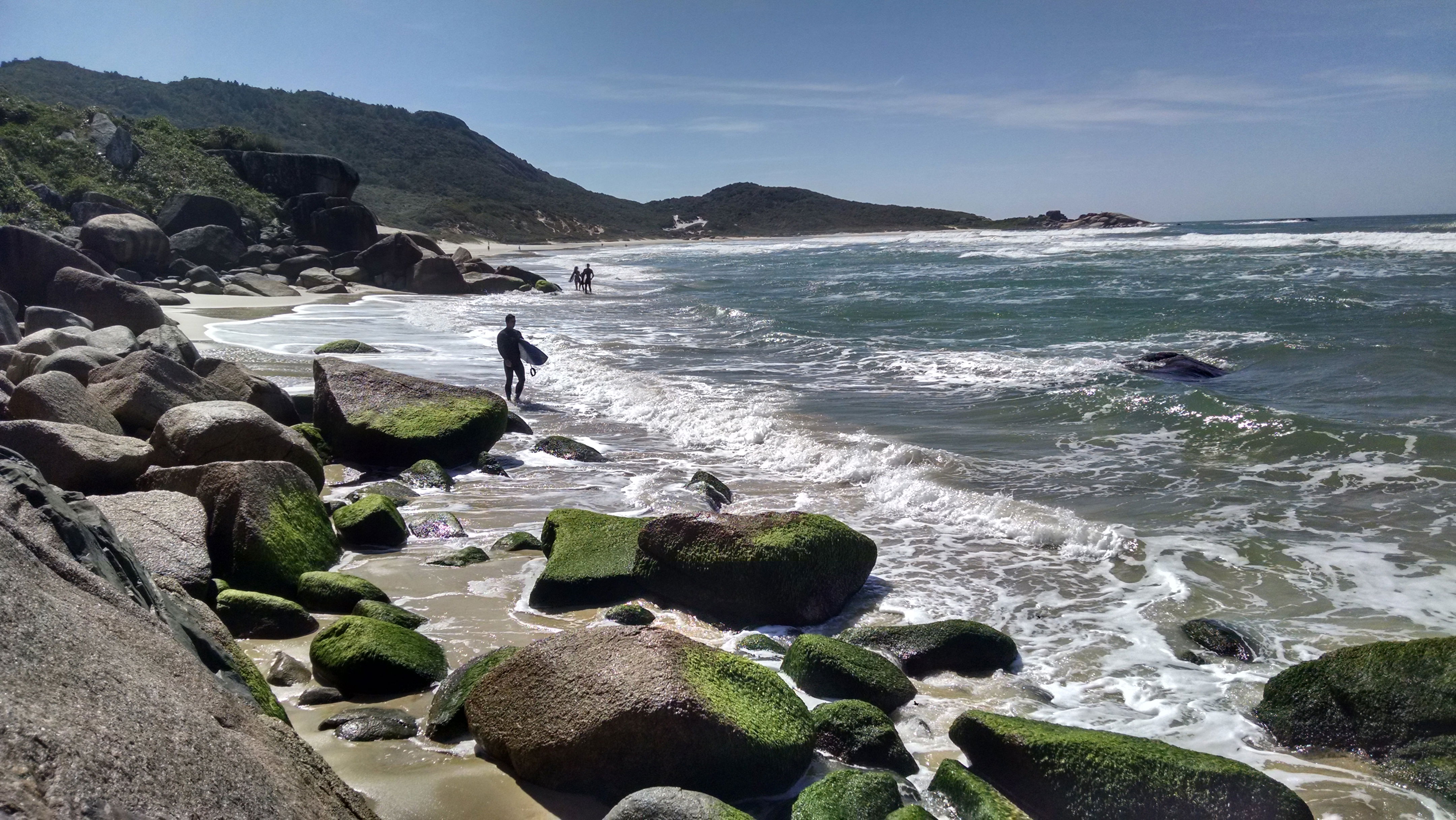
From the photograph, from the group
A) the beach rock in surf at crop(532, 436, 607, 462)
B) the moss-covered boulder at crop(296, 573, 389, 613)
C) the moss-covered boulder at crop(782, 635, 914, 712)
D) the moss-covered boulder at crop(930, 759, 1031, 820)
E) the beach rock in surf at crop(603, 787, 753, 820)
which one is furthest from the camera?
the beach rock in surf at crop(532, 436, 607, 462)

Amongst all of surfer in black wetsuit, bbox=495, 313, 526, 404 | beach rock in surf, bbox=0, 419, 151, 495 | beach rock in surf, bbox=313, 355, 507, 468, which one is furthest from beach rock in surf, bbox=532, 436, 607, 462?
beach rock in surf, bbox=0, 419, 151, 495

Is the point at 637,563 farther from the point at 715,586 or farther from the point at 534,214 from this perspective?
the point at 534,214

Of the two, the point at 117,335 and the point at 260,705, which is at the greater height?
the point at 117,335

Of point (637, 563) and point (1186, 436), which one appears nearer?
point (637, 563)

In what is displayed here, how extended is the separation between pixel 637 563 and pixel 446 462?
406 cm

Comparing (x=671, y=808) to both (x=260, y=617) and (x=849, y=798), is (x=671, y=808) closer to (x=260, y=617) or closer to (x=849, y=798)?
(x=849, y=798)

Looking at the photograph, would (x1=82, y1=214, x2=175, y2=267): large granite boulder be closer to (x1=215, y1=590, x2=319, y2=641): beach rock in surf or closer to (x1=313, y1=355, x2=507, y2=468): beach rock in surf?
(x1=313, y1=355, x2=507, y2=468): beach rock in surf

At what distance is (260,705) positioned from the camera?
11.3 ft

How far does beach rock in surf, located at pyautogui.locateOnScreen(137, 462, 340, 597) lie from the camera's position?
5793 millimetres

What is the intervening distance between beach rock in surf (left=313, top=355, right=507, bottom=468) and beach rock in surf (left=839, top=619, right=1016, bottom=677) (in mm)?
5572

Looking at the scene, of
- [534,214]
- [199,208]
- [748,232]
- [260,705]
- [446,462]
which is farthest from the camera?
[748,232]

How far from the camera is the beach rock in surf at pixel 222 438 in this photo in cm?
698

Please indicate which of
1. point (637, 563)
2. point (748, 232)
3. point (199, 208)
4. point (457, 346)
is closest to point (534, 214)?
point (748, 232)

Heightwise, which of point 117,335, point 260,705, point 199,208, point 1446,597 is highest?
point 199,208
